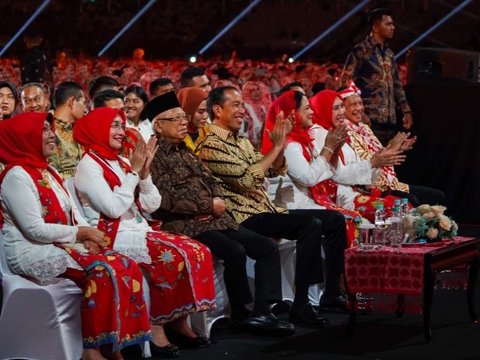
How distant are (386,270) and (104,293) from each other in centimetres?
147

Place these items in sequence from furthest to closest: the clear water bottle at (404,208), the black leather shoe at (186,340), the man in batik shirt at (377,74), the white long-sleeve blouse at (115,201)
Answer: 1. the man in batik shirt at (377,74)
2. the clear water bottle at (404,208)
3. the black leather shoe at (186,340)
4. the white long-sleeve blouse at (115,201)

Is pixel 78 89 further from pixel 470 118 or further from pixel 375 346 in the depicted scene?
pixel 470 118

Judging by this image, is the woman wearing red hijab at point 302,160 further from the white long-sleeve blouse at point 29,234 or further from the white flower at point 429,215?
the white long-sleeve blouse at point 29,234

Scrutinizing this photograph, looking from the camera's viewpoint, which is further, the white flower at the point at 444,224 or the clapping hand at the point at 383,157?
the clapping hand at the point at 383,157

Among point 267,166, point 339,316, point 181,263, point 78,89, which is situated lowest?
point 339,316

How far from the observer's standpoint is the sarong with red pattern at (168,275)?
526 cm

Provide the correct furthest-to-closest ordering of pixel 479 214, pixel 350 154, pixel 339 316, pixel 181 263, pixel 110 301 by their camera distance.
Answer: pixel 479 214 < pixel 350 154 < pixel 339 316 < pixel 181 263 < pixel 110 301

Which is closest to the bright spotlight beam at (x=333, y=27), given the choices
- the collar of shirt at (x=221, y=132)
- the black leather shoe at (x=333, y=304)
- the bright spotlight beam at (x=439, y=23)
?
the bright spotlight beam at (x=439, y=23)

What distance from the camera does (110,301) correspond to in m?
4.81

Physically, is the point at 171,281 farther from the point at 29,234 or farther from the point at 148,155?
the point at 29,234

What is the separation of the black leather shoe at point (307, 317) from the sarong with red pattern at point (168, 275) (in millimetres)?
806

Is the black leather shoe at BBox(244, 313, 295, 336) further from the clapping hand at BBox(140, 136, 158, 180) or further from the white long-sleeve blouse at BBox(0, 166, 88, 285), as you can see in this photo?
the white long-sleeve blouse at BBox(0, 166, 88, 285)

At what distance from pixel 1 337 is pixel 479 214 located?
5.33 meters

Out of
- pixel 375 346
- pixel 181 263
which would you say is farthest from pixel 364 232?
pixel 181 263
